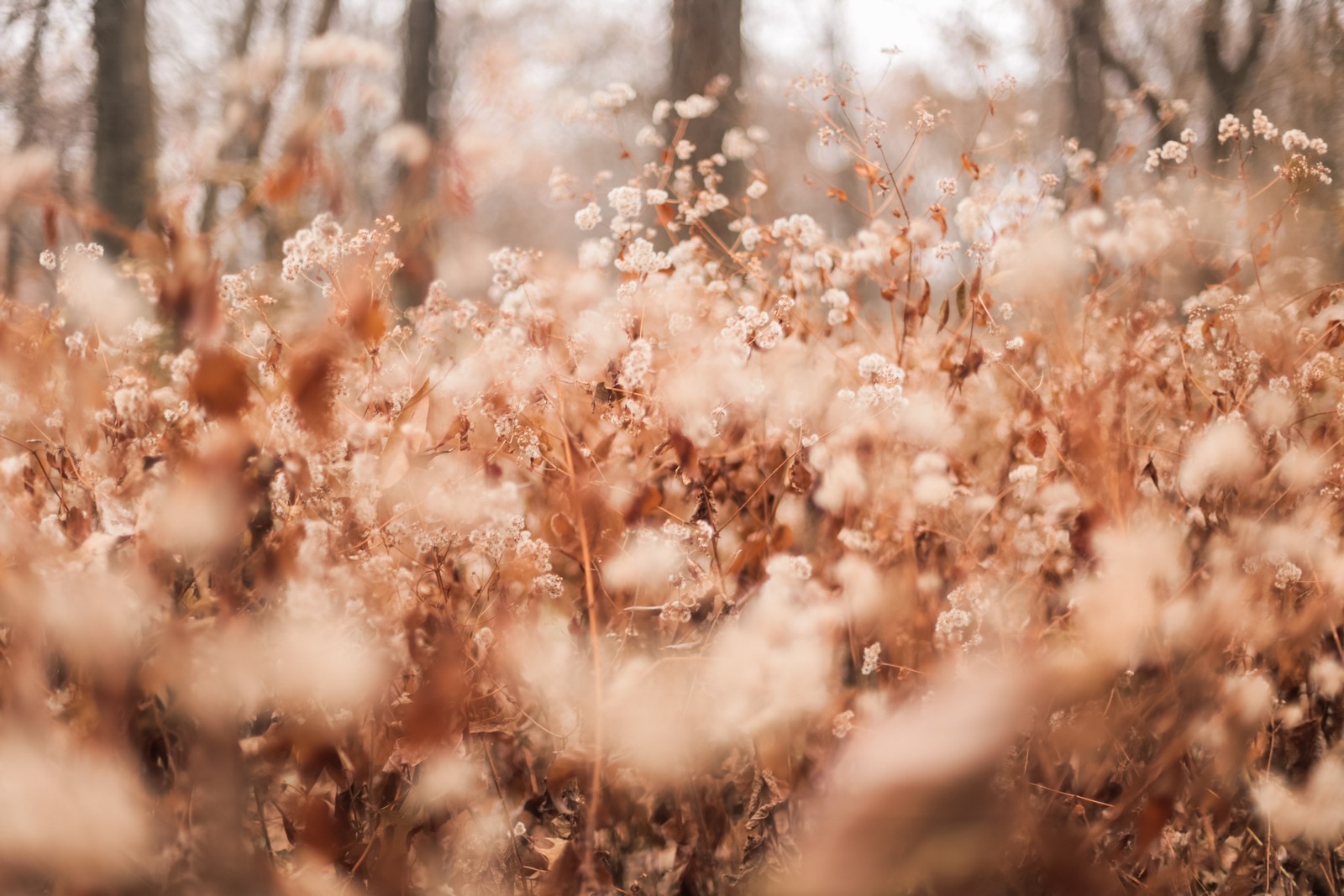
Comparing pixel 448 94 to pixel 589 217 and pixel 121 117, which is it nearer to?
pixel 121 117

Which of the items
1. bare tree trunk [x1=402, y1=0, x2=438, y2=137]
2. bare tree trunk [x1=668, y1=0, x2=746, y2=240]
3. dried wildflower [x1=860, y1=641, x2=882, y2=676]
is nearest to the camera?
dried wildflower [x1=860, y1=641, x2=882, y2=676]

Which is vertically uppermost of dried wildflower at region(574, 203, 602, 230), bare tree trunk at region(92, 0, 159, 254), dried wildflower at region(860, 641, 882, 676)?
bare tree trunk at region(92, 0, 159, 254)

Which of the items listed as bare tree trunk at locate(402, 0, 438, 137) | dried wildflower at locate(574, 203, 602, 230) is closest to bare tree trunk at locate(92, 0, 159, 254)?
bare tree trunk at locate(402, 0, 438, 137)

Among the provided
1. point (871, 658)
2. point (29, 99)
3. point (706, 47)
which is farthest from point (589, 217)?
point (29, 99)

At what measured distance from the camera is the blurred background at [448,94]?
4.13ft

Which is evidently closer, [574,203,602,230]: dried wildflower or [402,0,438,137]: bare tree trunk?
[574,203,602,230]: dried wildflower

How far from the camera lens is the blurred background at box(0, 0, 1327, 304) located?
1260 mm

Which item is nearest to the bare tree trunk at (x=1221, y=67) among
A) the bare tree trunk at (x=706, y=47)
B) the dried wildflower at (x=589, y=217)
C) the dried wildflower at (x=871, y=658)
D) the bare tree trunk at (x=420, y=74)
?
the bare tree trunk at (x=706, y=47)

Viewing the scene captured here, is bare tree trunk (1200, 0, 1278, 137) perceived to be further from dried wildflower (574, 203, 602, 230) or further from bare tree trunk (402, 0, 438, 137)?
dried wildflower (574, 203, 602, 230)

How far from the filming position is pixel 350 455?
1.15 metres

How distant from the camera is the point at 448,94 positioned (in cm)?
681

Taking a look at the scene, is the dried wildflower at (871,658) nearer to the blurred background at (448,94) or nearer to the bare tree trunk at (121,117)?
the blurred background at (448,94)

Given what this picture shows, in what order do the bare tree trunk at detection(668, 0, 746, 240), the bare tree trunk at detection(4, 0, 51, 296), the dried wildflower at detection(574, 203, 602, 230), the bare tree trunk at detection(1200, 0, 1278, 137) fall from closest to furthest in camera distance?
the dried wildflower at detection(574, 203, 602, 230), the bare tree trunk at detection(668, 0, 746, 240), the bare tree trunk at detection(4, 0, 51, 296), the bare tree trunk at detection(1200, 0, 1278, 137)

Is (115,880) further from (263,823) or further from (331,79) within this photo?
(331,79)
